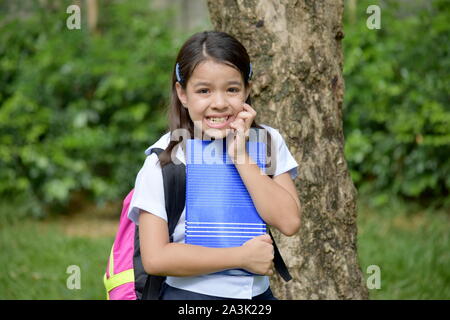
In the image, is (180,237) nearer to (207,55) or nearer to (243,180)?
(243,180)

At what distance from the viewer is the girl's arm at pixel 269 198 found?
1.93 m

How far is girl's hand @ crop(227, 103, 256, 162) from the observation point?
195 centimetres

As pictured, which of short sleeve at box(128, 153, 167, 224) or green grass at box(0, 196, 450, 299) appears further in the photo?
green grass at box(0, 196, 450, 299)

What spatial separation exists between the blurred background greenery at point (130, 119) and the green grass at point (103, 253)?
25 millimetres

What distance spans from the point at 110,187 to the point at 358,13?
293 cm

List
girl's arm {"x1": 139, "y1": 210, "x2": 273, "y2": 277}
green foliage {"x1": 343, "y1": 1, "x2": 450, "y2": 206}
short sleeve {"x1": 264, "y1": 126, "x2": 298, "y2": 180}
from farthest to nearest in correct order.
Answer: green foliage {"x1": 343, "y1": 1, "x2": 450, "y2": 206} < short sleeve {"x1": 264, "y1": 126, "x2": 298, "y2": 180} < girl's arm {"x1": 139, "y1": 210, "x2": 273, "y2": 277}

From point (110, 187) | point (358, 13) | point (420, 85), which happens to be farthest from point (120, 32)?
point (420, 85)

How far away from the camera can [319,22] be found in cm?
301

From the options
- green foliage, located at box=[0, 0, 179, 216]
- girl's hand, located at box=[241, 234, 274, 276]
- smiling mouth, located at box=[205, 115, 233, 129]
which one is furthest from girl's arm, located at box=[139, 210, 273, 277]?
green foliage, located at box=[0, 0, 179, 216]

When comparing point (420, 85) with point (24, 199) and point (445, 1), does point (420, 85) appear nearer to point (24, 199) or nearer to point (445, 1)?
point (445, 1)

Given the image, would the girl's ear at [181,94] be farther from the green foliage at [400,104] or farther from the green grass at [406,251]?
the green foliage at [400,104]

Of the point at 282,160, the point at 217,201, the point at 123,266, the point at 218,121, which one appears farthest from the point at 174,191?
the point at 123,266

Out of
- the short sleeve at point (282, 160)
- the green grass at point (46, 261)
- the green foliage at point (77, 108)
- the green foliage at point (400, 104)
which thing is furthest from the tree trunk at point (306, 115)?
the green foliage at point (77, 108)

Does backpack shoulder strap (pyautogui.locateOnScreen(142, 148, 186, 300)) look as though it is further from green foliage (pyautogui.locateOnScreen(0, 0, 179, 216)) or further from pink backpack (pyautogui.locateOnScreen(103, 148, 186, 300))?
green foliage (pyautogui.locateOnScreen(0, 0, 179, 216))
